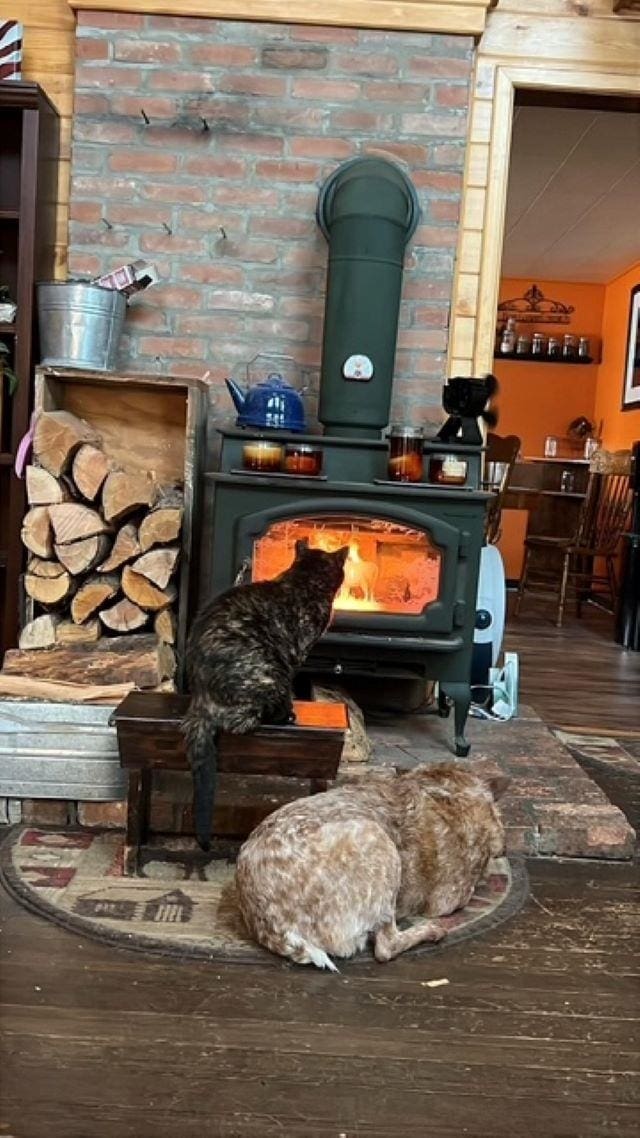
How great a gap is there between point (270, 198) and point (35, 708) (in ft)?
6.08

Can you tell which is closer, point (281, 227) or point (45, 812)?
point (45, 812)

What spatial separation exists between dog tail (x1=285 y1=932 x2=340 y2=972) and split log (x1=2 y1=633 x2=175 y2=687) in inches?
44.9

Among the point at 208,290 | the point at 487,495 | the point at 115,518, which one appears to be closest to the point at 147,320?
the point at 208,290

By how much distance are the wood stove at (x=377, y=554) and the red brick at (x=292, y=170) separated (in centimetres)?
97

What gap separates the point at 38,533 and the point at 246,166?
1388mm

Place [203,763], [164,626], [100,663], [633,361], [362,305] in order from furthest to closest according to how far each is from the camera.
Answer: [633,361]
[164,626]
[362,305]
[100,663]
[203,763]

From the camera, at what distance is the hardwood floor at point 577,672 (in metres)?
4.23

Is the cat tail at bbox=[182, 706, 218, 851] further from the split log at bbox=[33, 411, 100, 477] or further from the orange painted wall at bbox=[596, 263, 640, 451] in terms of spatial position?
the orange painted wall at bbox=[596, 263, 640, 451]

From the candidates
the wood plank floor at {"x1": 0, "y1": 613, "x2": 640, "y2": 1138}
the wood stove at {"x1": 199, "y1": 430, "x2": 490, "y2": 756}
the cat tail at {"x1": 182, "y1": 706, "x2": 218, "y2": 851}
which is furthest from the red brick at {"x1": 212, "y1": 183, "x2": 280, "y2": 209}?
the wood plank floor at {"x1": 0, "y1": 613, "x2": 640, "y2": 1138}

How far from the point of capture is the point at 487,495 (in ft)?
9.89

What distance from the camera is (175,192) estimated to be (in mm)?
3521

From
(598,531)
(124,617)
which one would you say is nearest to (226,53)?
(124,617)

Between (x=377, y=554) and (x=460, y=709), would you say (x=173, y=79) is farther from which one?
(x=460, y=709)

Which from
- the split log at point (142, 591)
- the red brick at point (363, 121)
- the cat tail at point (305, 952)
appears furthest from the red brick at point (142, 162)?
the cat tail at point (305, 952)
